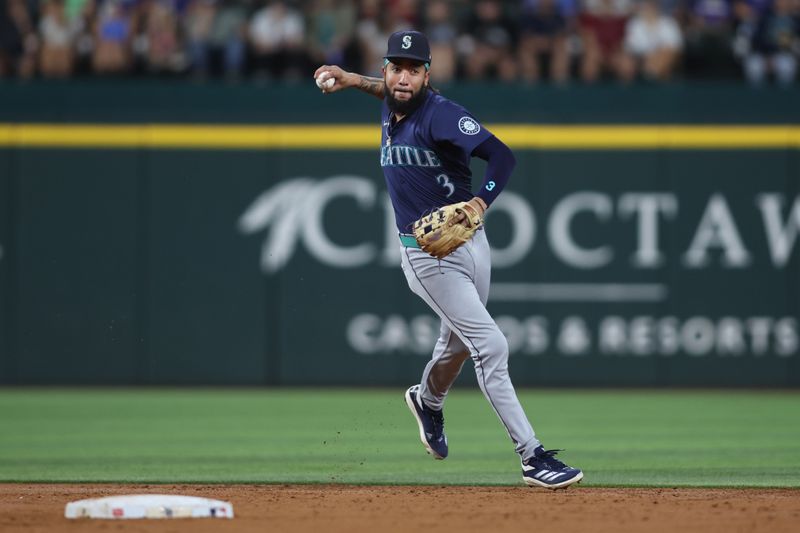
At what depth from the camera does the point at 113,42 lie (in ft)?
49.0

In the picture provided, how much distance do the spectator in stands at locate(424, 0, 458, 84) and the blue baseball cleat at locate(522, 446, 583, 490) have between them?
8564 millimetres

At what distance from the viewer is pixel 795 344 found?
14875 mm

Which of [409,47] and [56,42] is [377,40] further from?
[409,47]

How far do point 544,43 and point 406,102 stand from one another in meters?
8.53

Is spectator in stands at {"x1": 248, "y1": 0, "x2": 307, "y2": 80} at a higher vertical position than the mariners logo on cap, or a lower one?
higher

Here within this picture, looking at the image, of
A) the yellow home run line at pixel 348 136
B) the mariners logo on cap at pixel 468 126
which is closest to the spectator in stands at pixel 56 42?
the yellow home run line at pixel 348 136

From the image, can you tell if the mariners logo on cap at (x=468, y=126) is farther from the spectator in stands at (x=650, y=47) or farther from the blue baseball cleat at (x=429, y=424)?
the spectator in stands at (x=650, y=47)

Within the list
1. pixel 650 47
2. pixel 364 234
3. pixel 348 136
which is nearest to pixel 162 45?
pixel 348 136

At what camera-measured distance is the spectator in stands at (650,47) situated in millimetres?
15203

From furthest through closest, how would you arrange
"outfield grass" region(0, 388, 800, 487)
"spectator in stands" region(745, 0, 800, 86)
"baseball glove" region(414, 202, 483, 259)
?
"spectator in stands" region(745, 0, 800, 86) < "outfield grass" region(0, 388, 800, 487) < "baseball glove" region(414, 202, 483, 259)

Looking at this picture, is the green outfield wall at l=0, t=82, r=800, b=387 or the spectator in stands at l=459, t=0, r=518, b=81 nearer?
the green outfield wall at l=0, t=82, r=800, b=387

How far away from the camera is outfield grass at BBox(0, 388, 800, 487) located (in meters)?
8.12

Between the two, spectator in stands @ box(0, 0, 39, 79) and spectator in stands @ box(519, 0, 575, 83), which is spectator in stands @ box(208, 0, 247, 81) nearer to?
spectator in stands @ box(0, 0, 39, 79)

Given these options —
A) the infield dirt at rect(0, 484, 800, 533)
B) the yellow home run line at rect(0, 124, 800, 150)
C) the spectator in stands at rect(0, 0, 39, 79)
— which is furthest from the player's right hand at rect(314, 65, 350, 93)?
the spectator in stands at rect(0, 0, 39, 79)
